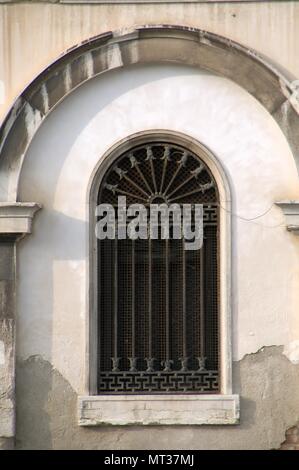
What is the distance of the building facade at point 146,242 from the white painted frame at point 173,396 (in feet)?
0.05

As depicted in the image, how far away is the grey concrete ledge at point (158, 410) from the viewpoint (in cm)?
937

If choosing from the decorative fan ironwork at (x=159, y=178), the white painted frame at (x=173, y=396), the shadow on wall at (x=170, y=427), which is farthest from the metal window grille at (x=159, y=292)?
the shadow on wall at (x=170, y=427)

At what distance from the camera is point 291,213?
9.37 meters

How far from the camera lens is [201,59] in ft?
31.0

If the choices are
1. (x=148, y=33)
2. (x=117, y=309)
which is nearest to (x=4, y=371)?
(x=117, y=309)

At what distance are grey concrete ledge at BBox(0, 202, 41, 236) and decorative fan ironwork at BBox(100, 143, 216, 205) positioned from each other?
0.84 metres

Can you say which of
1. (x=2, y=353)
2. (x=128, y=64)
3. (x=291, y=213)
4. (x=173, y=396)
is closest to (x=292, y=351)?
(x=173, y=396)

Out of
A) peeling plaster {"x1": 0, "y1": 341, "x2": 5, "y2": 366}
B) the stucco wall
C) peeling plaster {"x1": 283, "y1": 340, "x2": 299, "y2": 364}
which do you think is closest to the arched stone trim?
the stucco wall

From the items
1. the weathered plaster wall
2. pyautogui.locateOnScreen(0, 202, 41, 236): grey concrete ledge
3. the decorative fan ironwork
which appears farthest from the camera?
the decorative fan ironwork

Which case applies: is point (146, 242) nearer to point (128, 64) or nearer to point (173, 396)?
point (173, 396)

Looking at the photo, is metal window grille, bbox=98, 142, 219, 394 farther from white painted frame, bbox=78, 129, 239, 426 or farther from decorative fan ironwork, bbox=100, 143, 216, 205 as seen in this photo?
white painted frame, bbox=78, 129, 239, 426

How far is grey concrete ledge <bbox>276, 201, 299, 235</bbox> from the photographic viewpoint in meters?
9.34

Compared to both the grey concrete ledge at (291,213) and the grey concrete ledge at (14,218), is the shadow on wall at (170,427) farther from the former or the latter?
the grey concrete ledge at (14,218)
